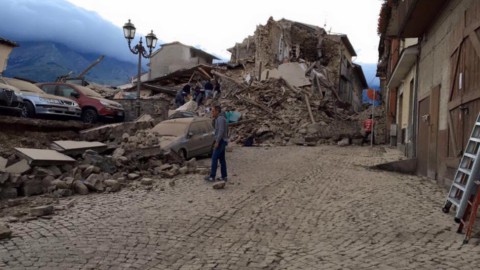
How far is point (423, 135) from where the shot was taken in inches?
461

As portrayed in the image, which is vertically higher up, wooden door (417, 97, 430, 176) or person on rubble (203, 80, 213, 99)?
person on rubble (203, 80, 213, 99)

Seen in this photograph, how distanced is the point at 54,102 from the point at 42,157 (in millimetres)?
5961

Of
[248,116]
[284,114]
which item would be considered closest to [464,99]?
[248,116]

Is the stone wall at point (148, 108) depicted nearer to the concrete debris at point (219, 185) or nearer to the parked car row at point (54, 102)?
the parked car row at point (54, 102)

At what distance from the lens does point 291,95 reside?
29609 mm

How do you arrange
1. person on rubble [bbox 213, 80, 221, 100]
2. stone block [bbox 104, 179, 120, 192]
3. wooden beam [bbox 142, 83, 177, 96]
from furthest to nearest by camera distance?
wooden beam [bbox 142, 83, 177, 96] < person on rubble [bbox 213, 80, 221, 100] < stone block [bbox 104, 179, 120, 192]

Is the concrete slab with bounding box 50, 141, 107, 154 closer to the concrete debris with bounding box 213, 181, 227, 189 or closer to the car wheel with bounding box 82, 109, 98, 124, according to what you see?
the concrete debris with bounding box 213, 181, 227, 189

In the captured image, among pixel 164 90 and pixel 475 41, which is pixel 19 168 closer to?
pixel 475 41

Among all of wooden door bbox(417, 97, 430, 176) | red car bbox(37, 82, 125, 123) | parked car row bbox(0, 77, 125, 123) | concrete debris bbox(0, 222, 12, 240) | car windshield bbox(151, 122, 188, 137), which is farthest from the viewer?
red car bbox(37, 82, 125, 123)

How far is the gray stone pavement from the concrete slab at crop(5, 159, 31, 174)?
6.08ft

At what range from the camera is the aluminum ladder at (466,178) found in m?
5.53

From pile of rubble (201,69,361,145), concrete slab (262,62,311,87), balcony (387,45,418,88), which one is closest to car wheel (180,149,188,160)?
balcony (387,45,418,88)

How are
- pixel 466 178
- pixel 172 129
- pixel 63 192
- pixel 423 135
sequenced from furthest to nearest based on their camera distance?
pixel 172 129, pixel 423 135, pixel 63 192, pixel 466 178

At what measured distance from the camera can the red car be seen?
1781cm
